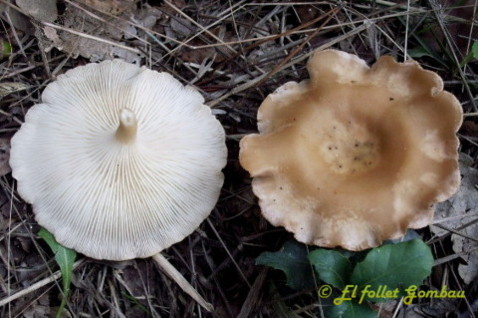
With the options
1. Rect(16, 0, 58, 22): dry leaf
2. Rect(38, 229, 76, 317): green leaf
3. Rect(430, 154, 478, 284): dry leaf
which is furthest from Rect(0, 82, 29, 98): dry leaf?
Rect(430, 154, 478, 284): dry leaf

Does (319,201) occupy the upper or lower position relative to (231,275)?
upper

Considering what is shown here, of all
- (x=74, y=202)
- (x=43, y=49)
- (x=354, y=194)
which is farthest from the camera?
(x=43, y=49)

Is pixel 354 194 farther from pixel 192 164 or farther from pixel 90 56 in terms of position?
pixel 90 56

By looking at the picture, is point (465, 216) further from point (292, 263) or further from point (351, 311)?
point (292, 263)

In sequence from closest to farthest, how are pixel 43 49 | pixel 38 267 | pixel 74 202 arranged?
pixel 74 202 < pixel 38 267 < pixel 43 49

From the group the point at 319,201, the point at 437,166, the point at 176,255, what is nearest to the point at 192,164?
the point at 176,255

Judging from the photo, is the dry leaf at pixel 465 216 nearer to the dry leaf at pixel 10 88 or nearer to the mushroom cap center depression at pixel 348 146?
the mushroom cap center depression at pixel 348 146

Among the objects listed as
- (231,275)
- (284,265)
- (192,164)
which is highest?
(192,164)
